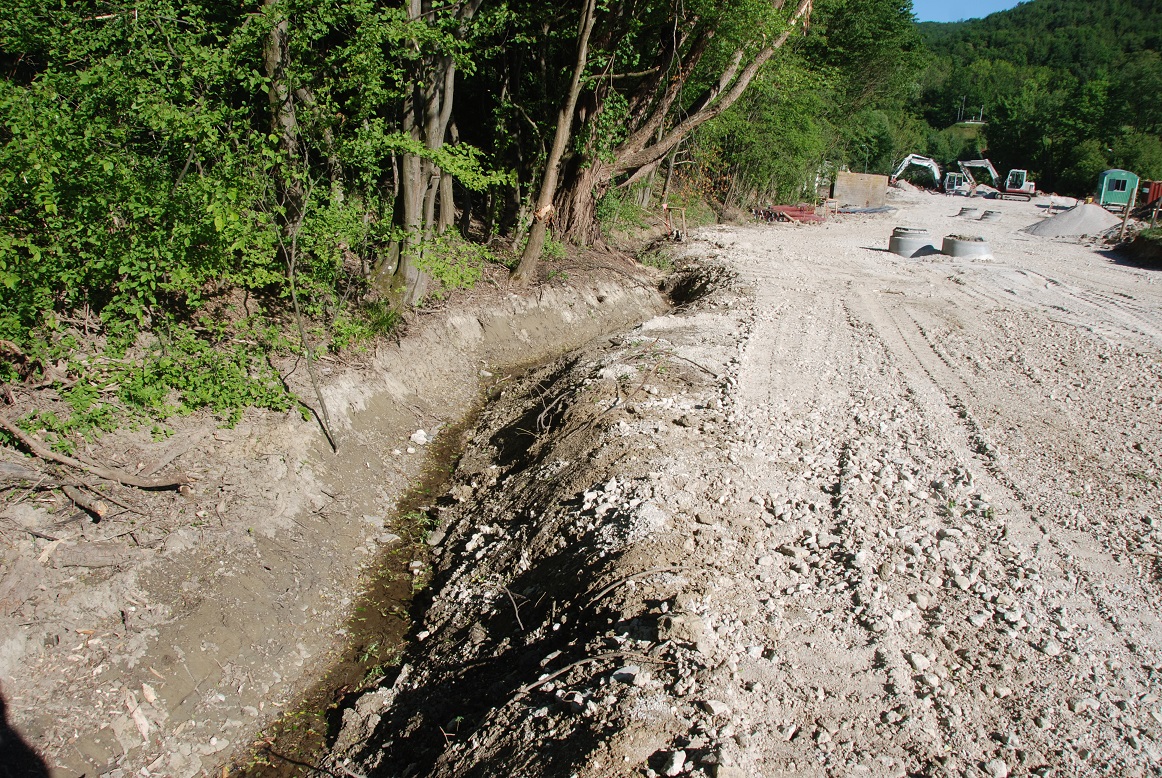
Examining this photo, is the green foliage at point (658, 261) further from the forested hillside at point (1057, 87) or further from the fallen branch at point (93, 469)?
the forested hillside at point (1057, 87)

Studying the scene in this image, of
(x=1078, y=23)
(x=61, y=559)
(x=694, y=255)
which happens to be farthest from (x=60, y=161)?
(x=1078, y=23)

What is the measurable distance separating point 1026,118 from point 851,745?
74440mm

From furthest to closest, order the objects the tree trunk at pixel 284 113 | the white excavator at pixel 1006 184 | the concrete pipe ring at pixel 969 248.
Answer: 1. the white excavator at pixel 1006 184
2. the concrete pipe ring at pixel 969 248
3. the tree trunk at pixel 284 113

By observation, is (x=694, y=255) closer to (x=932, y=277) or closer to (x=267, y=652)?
(x=932, y=277)

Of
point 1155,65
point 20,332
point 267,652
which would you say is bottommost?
point 267,652

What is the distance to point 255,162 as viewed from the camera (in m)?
6.61

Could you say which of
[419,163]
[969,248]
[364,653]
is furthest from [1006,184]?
[364,653]

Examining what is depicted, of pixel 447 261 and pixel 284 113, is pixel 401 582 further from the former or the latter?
pixel 284 113

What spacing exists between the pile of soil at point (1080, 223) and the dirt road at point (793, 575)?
19.7 m

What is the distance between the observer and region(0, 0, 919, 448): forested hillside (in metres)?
5.37

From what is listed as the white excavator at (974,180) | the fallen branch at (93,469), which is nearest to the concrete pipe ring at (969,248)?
the fallen branch at (93,469)

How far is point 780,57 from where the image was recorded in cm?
1698

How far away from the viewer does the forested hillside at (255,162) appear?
5.37 metres

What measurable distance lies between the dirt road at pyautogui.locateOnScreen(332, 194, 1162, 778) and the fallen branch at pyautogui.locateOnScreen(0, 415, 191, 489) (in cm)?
215
